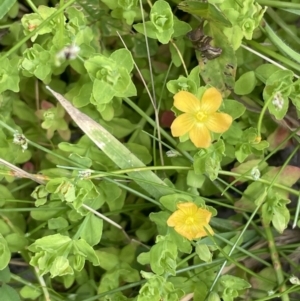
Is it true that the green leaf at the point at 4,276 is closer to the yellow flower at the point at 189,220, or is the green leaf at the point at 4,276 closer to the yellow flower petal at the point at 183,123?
the yellow flower at the point at 189,220

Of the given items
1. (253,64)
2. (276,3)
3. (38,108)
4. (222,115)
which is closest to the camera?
(222,115)

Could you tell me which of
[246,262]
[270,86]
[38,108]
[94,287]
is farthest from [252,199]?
[38,108]

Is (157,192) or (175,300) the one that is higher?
(157,192)

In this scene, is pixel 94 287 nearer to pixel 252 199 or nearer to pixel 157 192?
pixel 157 192

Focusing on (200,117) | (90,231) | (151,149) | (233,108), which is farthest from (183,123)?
(90,231)

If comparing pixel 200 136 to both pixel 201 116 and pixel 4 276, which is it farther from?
pixel 4 276

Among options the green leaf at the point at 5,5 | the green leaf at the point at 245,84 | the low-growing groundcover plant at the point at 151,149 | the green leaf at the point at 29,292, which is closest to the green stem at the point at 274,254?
the low-growing groundcover plant at the point at 151,149
